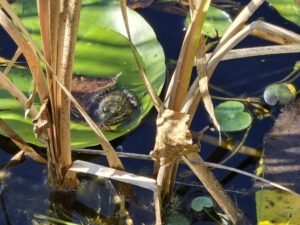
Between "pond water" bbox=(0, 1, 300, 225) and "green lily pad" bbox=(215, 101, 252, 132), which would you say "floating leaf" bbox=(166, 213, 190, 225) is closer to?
"pond water" bbox=(0, 1, 300, 225)

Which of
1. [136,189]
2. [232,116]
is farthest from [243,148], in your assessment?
[136,189]

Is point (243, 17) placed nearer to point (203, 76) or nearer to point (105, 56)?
point (203, 76)

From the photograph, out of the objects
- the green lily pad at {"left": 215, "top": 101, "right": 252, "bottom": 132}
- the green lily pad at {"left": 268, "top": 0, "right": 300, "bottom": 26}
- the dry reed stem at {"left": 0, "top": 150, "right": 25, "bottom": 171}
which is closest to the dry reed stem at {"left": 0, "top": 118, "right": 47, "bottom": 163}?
the dry reed stem at {"left": 0, "top": 150, "right": 25, "bottom": 171}

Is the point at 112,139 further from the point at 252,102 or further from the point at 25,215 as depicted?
the point at 252,102

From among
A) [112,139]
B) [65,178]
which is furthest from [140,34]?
[65,178]

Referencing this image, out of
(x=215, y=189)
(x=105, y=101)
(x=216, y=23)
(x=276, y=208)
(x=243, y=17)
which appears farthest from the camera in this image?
(x=216, y=23)

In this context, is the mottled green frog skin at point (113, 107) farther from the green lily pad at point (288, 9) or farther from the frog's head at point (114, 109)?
the green lily pad at point (288, 9)
